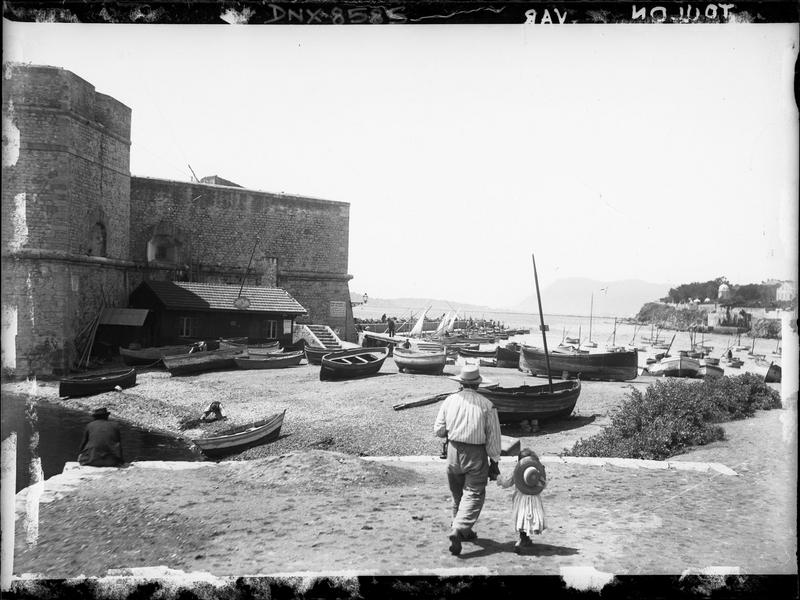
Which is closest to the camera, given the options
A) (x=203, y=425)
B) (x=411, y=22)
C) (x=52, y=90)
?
(x=411, y=22)

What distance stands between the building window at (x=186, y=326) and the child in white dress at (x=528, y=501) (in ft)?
41.4

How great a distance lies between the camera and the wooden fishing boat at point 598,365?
14664 mm

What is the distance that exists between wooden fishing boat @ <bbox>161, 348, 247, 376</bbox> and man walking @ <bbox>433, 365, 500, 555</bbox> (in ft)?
25.6

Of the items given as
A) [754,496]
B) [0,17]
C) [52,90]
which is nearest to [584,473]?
[754,496]

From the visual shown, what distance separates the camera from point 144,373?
11516 millimetres

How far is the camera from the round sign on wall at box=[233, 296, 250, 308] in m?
15.9

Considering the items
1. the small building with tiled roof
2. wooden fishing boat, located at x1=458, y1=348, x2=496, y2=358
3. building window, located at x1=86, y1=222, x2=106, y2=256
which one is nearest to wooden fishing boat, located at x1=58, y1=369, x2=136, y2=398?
the small building with tiled roof

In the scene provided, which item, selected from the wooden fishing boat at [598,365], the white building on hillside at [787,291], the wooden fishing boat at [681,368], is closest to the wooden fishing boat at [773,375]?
the wooden fishing boat at [598,365]

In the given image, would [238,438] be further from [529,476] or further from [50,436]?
[529,476]

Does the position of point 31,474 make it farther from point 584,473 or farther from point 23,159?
point 584,473

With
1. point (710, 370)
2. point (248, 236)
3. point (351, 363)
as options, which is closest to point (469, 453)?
point (351, 363)

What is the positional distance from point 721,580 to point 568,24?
19.0 ft

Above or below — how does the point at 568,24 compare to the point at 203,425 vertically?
above

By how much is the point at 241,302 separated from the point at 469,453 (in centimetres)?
1229
